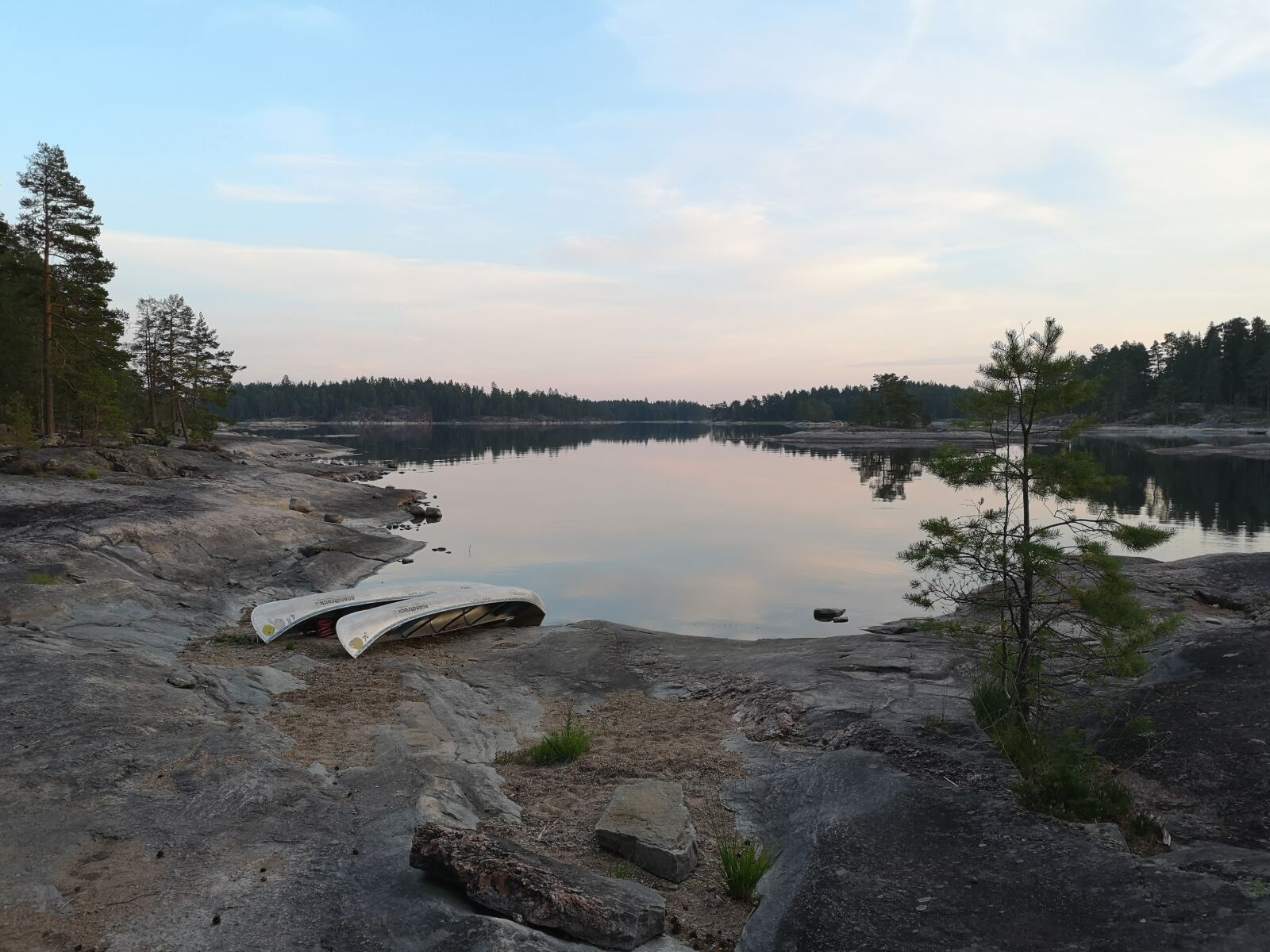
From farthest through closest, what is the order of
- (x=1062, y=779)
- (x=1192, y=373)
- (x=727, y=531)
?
(x=1192, y=373)
(x=727, y=531)
(x=1062, y=779)

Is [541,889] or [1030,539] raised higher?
[1030,539]

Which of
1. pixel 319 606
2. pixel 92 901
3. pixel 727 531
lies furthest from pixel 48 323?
pixel 92 901

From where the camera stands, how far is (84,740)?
9.42 metres

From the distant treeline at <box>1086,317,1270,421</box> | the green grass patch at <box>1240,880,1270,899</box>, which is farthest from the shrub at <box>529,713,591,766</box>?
the distant treeline at <box>1086,317,1270,421</box>

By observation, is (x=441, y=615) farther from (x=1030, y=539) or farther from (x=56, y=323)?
(x=56, y=323)

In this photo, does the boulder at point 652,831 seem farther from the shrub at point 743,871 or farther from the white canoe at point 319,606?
the white canoe at point 319,606

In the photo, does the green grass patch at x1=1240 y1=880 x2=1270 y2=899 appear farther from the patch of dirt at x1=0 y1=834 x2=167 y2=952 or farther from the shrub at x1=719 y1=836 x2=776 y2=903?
the patch of dirt at x1=0 y1=834 x2=167 y2=952

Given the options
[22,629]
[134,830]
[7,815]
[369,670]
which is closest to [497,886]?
[134,830]

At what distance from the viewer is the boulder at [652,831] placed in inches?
305

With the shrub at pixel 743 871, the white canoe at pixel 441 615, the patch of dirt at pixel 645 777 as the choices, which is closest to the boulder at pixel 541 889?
the patch of dirt at pixel 645 777

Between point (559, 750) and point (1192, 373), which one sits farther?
point (1192, 373)

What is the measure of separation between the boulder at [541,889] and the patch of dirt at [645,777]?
0.60 metres

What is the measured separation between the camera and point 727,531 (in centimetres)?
4359

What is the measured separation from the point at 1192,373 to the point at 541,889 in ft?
536
